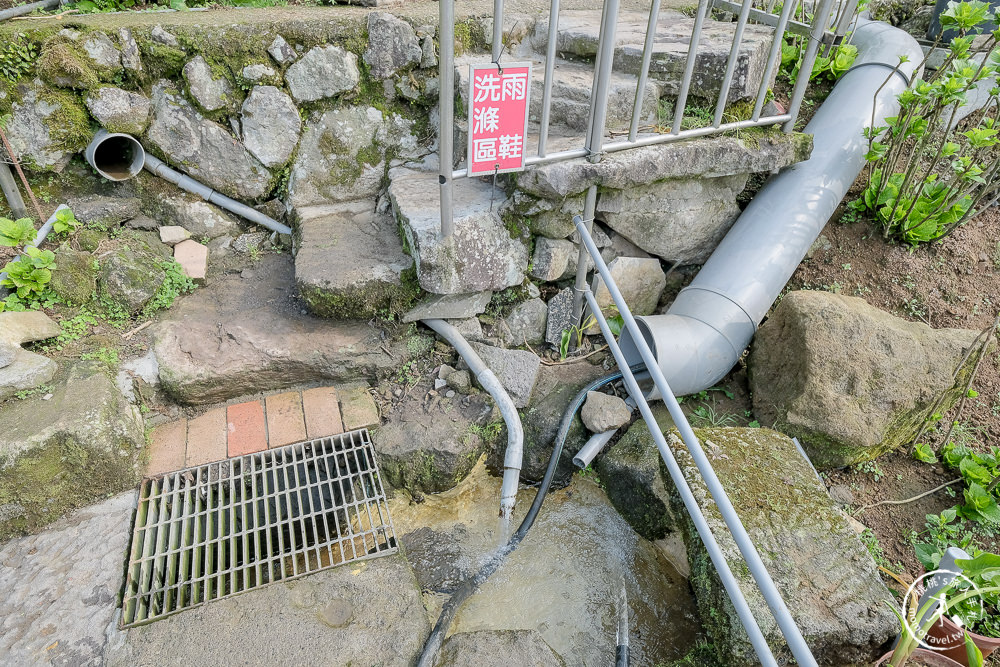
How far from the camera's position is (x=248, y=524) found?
A: 2.67 m

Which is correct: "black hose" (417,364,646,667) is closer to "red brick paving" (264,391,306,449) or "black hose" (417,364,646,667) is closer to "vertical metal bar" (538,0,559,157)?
"red brick paving" (264,391,306,449)

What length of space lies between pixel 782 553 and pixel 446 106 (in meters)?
2.29

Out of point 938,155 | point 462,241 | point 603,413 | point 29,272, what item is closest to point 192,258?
point 29,272

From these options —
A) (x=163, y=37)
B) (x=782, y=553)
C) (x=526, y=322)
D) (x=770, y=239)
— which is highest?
(x=163, y=37)

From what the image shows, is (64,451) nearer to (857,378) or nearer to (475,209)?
(475,209)

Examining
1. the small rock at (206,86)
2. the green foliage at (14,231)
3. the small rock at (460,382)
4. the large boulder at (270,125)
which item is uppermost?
the small rock at (206,86)

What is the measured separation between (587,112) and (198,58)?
2.26 m

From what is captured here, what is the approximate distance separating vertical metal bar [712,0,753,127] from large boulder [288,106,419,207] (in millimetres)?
1875

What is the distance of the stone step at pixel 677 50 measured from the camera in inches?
125

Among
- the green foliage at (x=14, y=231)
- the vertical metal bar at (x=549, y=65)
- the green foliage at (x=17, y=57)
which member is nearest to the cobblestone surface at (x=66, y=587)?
the green foliage at (x=14, y=231)

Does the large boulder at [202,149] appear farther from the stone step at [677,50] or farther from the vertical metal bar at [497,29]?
the stone step at [677,50]

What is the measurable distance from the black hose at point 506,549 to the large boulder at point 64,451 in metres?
1.61

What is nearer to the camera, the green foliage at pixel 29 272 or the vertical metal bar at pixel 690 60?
the vertical metal bar at pixel 690 60

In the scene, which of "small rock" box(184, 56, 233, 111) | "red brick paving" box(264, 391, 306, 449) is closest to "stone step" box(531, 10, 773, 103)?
"small rock" box(184, 56, 233, 111)
